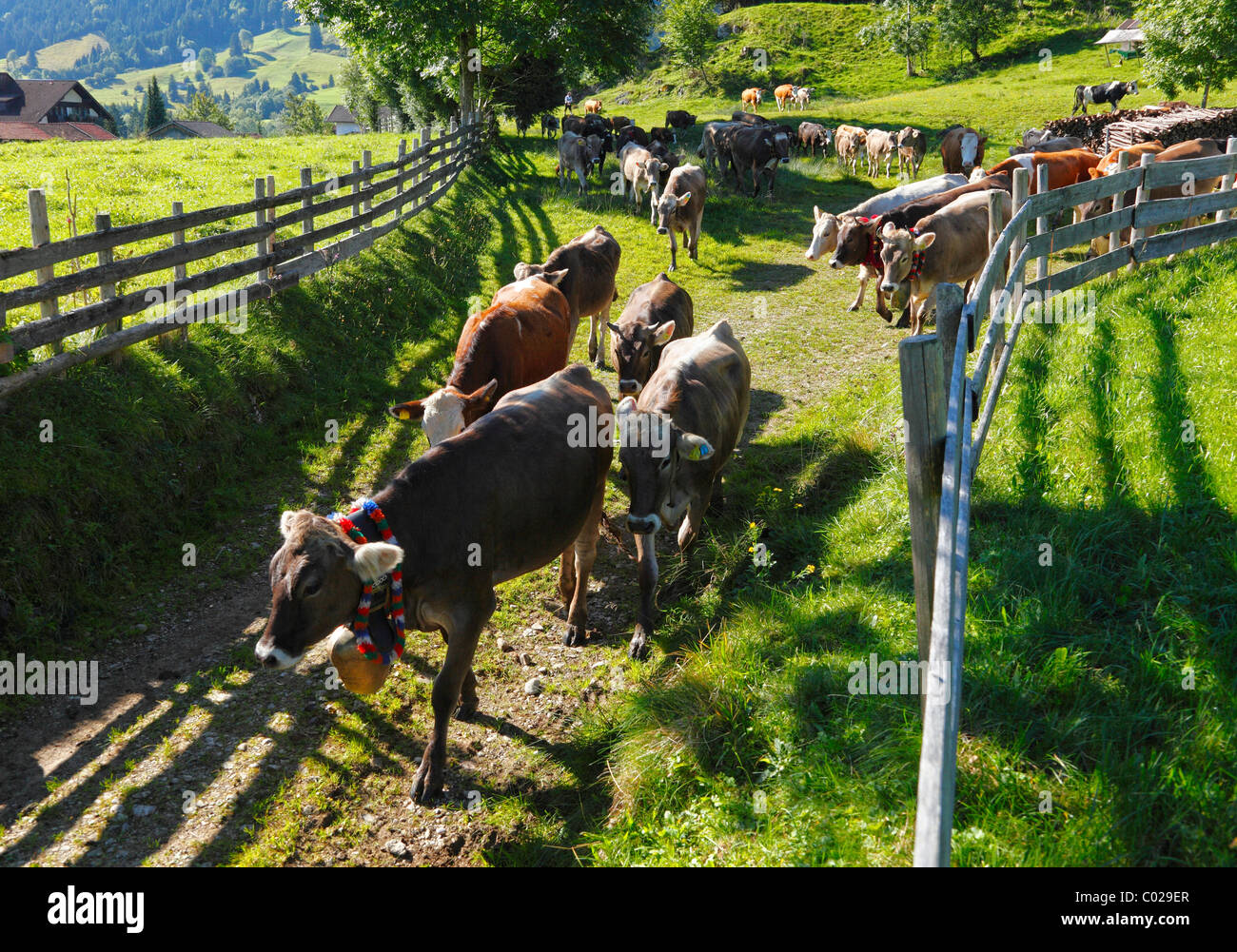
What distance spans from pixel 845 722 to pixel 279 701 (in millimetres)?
3428

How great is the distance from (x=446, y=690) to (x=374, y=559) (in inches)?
42.2

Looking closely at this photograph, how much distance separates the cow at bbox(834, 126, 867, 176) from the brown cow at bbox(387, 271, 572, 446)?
2167 cm

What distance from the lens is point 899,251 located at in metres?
10.7

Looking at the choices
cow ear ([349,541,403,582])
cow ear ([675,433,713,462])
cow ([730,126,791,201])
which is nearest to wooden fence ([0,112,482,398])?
cow ear ([349,541,403,582])

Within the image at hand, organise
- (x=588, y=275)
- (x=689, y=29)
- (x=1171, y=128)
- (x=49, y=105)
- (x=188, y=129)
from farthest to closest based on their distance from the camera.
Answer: (x=188, y=129)
(x=49, y=105)
(x=689, y=29)
(x=1171, y=128)
(x=588, y=275)

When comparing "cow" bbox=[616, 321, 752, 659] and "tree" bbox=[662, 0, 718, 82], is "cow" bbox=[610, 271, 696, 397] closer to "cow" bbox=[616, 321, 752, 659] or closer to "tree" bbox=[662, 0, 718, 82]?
"cow" bbox=[616, 321, 752, 659]

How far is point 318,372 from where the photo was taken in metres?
9.73

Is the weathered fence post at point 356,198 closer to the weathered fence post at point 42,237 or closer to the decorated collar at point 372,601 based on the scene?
the weathered fence post at point 42,237

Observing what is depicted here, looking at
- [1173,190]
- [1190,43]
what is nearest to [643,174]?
[1173,190]

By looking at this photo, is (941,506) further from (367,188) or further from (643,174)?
(643,174)

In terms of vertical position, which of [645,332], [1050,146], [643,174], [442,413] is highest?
[1050,146]

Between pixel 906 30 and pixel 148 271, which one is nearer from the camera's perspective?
pixel 148 271

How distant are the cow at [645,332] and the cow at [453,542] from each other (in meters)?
2.36
